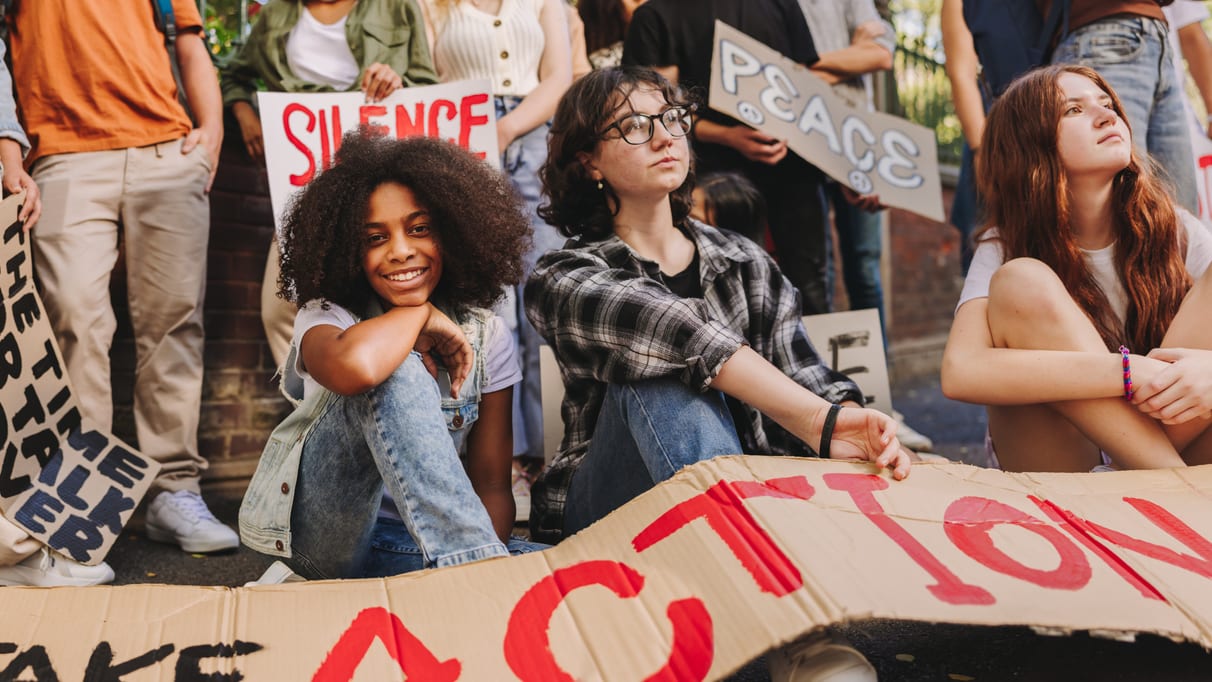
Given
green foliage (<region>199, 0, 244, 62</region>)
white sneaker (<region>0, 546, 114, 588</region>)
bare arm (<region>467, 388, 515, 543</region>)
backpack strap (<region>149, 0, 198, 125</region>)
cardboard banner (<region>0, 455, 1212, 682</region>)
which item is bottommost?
white sneaker (<region>0, 546, 114, 588</region>)

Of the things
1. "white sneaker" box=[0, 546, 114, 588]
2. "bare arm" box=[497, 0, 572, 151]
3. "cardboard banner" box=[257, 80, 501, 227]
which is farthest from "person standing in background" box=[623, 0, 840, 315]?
"white sneaker" box=[0, 546, 114, 588]

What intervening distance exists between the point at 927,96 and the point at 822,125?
5.64 metres

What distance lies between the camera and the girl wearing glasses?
76.0 inches

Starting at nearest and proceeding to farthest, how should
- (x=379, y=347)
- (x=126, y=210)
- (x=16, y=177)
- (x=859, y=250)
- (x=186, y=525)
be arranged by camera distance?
(x=379, y=347)
(x=16, y=177)
(x=186, y=525)
(x=126, y=210)
(x=859, y=250)

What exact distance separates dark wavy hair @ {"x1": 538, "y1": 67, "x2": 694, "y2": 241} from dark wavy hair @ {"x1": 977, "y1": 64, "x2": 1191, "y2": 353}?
2.41 ft

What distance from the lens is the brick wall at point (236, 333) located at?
3592mm

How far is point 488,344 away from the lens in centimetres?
214

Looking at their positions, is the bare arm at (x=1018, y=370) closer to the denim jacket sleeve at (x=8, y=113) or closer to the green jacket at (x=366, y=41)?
the green jacket at (x=366, y=41)

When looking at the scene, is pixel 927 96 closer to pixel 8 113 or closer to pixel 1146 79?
pixel 1146 79

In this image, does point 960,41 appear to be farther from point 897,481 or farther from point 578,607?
point 578,607

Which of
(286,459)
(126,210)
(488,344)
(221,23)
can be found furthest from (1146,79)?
(221,23)

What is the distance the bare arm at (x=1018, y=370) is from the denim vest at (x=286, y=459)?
0.99 metres

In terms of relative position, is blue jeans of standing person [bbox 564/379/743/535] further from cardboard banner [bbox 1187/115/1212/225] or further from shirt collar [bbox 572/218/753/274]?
cardboard banner [bbox 1187/115/1212/225]

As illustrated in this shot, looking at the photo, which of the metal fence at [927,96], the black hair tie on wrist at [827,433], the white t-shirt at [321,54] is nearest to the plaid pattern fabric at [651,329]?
the black hair tie on wrist at [827,433]
